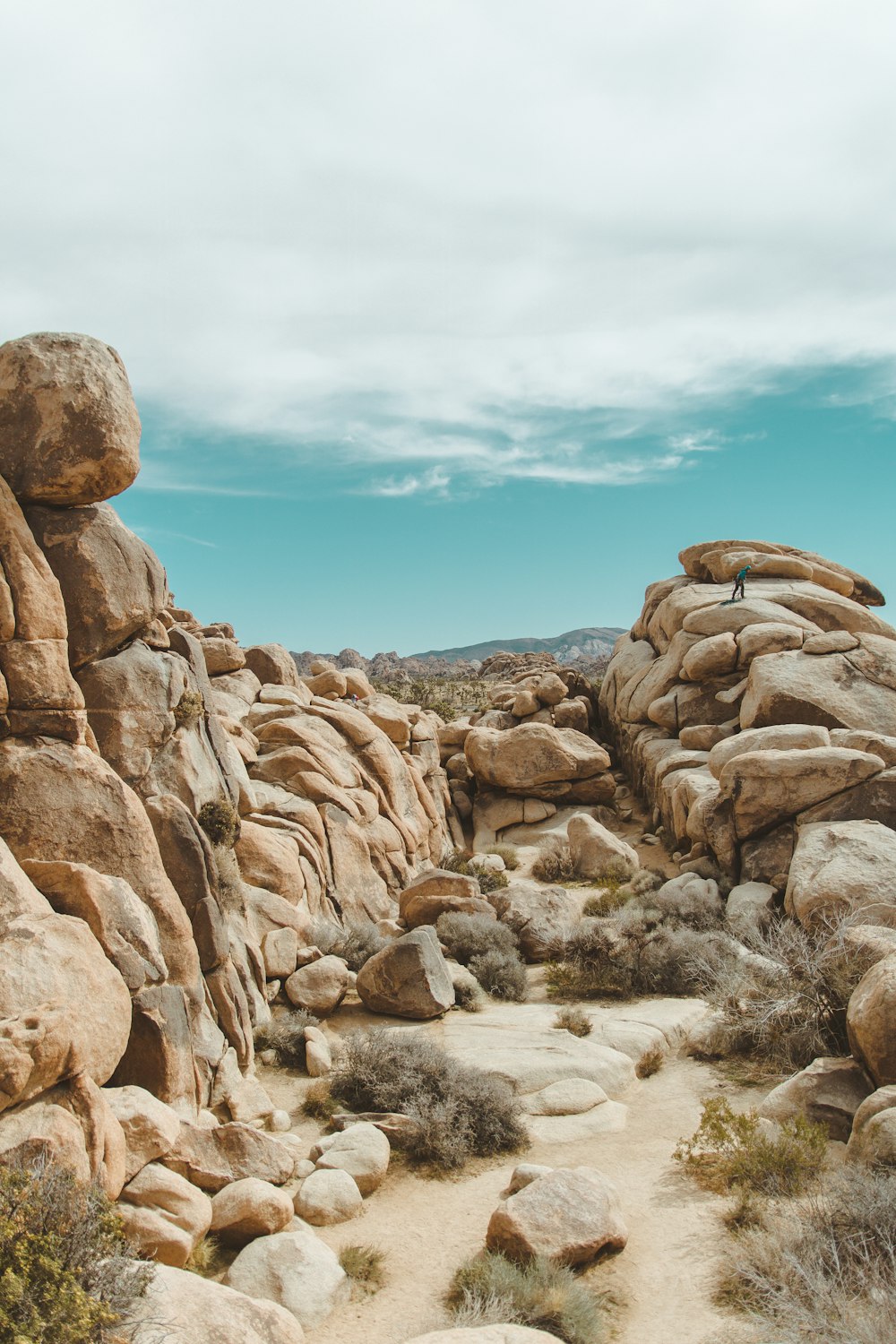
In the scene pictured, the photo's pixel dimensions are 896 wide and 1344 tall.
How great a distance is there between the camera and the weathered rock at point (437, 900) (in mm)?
19141

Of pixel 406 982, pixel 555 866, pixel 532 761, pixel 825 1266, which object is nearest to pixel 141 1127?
pixel 825 1266

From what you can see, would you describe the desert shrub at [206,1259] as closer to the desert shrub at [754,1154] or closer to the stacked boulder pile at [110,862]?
the stacked boulder pile at [110,862]

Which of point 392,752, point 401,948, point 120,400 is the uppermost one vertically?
point 120,400

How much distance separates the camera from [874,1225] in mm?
7410

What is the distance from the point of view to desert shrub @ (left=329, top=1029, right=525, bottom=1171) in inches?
424

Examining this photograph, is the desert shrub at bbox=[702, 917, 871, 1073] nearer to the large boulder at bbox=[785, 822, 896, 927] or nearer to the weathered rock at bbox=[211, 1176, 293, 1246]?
the large boulder at bbox=[785, 822, 896, 927]

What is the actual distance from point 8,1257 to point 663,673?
1162 inches

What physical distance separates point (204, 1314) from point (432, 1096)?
5.26 meters

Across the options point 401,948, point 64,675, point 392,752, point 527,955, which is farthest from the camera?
point 392,752

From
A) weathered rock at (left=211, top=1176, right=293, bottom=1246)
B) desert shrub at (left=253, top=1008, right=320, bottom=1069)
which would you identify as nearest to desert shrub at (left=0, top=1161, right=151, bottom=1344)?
weathered rock at (left=211, top=1176, right=293, bottom=1246)

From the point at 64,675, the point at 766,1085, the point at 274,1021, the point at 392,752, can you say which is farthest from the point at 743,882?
the point at 64,675

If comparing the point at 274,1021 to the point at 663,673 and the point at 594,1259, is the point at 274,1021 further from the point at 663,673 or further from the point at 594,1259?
the point at 663,673

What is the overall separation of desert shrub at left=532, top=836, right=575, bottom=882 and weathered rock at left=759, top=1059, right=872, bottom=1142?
14.8m

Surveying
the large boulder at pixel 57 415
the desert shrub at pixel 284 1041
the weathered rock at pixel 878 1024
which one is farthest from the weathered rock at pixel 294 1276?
the large boulder at pixel 57 415
